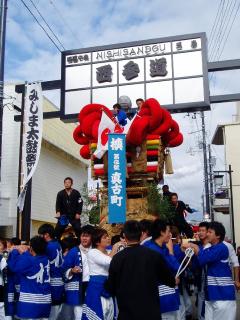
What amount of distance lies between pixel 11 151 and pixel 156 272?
1364 cm

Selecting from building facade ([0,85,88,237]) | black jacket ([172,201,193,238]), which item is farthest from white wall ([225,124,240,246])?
black jacket ([172,201,193,238])

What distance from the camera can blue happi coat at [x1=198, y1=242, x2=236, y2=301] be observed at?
532 centimetres

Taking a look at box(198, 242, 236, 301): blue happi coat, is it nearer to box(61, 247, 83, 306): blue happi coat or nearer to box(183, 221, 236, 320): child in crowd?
box(183, 221, 236, 320): child in crowd

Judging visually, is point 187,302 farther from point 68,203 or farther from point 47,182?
point 47,182

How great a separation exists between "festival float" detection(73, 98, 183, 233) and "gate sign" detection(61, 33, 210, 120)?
102 inches

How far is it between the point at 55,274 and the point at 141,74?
7780 mm

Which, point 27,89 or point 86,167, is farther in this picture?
point 86,167

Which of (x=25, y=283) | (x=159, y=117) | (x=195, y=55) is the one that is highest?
(x=195, y=55)

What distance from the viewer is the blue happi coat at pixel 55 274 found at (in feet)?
18.8

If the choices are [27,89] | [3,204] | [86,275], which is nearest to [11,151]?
[3,204]

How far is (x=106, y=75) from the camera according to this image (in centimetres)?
1259

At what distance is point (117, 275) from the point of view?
3.73 metres

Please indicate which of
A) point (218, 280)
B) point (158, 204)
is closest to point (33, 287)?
point (218, 280)

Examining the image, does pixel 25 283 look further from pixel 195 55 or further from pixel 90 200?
pixel 195 55
